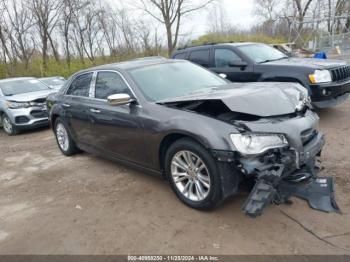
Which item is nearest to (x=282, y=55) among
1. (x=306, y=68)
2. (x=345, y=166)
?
(x=306, y=68)

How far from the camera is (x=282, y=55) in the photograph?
7969 mm

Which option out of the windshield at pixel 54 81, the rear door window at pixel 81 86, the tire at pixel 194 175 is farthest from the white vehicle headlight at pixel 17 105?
the tire at pixel 194 175

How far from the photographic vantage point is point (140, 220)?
365 centimetres

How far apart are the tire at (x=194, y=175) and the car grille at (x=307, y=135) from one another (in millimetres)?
1001

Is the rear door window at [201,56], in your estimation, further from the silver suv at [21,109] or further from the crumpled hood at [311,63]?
the silver suv at [21,109]

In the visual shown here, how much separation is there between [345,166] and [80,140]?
406 cm

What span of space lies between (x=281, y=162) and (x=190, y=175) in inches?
38.7

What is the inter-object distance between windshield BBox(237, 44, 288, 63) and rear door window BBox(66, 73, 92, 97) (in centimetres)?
377

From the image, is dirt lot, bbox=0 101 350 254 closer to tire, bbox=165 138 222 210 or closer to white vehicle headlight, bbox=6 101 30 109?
tire, bbox=165 138 222 210

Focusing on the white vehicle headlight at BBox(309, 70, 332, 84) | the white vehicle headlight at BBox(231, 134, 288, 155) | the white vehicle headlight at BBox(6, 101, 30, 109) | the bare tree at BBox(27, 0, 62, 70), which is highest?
the bare tree at BBox(27, 0, 62, 70)

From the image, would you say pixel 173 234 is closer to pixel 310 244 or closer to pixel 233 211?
pixel 233 211

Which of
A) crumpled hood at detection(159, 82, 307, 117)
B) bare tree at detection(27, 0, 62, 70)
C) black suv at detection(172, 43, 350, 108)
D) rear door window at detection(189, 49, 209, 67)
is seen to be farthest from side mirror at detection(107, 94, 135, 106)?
bare tree at detection(27, 0, 62, 70)

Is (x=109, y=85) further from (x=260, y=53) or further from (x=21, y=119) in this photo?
(x=21, y=119)

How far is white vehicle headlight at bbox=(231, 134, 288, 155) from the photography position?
10.2ft
